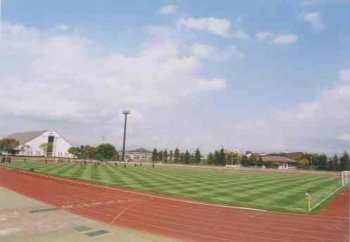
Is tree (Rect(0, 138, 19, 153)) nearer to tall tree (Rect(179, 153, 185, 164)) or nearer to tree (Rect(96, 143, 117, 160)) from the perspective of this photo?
tree (Rect(96, 143, 117, 160))

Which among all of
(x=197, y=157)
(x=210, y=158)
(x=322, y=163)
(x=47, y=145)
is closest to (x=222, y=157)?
(x=210, y=158)

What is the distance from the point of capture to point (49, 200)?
19.8 metres

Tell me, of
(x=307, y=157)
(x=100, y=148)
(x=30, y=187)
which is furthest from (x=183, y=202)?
(x=307, y=157)

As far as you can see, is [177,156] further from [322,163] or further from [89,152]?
[322,163]

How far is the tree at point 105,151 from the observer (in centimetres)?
11746

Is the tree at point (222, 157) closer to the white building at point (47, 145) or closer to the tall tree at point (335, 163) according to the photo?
the tall tree at point (335, 163)

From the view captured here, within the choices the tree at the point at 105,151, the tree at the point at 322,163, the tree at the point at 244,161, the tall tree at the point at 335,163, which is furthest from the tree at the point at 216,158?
the tree at the point at 105,151

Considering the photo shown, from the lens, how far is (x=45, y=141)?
128500mm

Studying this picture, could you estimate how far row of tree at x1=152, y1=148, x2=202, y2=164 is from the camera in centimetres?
12300

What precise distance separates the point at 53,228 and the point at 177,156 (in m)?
117

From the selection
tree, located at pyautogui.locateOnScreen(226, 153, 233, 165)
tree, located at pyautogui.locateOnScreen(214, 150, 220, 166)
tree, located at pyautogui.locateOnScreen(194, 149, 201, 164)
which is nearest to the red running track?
tree, located at pyautogui.locateOnScreen(214, 150, 220, 166)

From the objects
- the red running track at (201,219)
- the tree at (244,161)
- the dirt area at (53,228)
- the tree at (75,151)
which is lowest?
the dirt area at (53,228)

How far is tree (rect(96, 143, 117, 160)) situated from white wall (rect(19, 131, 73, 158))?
61.7 ft

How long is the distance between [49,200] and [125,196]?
191 inches
